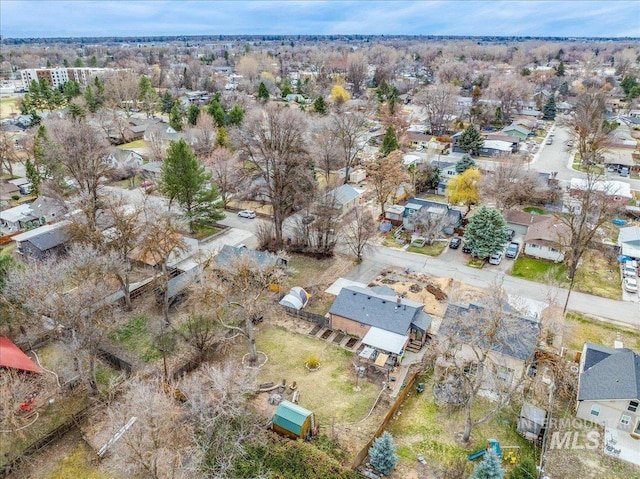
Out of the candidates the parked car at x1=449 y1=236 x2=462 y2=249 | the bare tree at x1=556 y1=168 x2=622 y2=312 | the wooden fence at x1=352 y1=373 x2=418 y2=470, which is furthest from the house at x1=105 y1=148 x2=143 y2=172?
the bare tree at x1=556 y1=168 x2=622 y2=312

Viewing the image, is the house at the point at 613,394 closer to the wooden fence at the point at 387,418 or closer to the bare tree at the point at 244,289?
the wooden fence at the point at 387,418

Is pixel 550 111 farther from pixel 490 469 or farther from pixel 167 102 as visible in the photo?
pixel 490 469

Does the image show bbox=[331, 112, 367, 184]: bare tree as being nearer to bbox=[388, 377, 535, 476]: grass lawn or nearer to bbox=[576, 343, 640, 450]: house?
bbox=[388, 377, 535, 476]: grass lawn

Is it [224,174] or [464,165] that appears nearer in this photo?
[224,174]

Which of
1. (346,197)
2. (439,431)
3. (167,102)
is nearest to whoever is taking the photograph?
(439,431)

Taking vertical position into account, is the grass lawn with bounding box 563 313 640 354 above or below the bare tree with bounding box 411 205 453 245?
below

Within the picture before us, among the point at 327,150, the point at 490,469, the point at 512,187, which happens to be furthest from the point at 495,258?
the point at 327,150

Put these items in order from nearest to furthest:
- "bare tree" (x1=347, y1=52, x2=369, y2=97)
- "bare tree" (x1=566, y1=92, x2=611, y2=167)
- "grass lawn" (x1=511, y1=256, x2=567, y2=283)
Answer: "grass lawn" (x1=511, y1=256, x2=567, y2=283)
"bare tree" (x1=566, y1=92, x2=611, y2=167)
"bare tree" (x1=347, y1=52, x2=369, y2=97)

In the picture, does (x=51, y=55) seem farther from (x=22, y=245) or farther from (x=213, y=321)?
(x=213, y=321)
